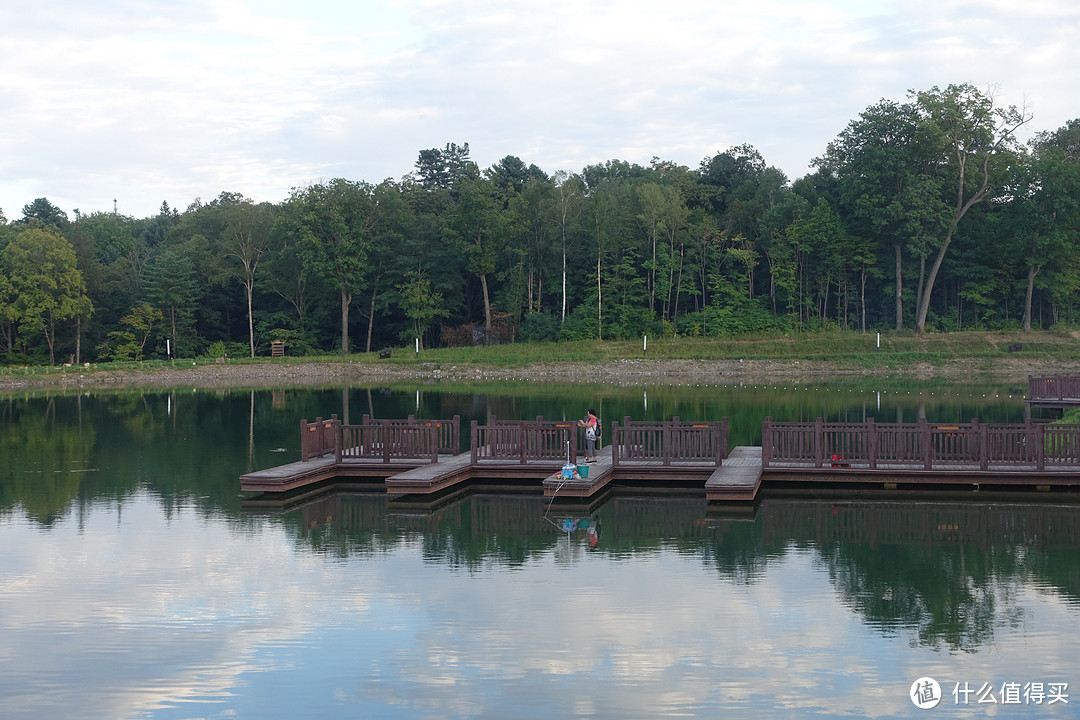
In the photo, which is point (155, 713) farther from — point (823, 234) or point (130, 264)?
point (130, 264)

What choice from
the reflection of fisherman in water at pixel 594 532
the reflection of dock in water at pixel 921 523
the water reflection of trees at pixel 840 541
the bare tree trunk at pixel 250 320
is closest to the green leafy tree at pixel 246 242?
the bare tree trunk at pixel 250 320

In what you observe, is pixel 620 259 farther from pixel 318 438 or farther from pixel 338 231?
pixel 318 438

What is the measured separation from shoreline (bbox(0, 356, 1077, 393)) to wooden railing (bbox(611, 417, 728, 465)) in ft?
141

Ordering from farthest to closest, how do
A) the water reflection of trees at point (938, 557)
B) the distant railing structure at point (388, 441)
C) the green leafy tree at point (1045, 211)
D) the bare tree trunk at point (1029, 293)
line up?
the bare tree trunk at point (1029, 293)
the green leafy tree at point (1045, 211)
the distant railing structure at point (388, 441)
the water reflection of trees at point (938, 557)

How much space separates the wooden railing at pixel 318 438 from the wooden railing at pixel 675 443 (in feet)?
26.5

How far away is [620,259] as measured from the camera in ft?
292

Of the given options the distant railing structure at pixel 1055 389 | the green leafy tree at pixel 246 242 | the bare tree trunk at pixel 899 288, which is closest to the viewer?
the distant railing structure at pixel 1055 389

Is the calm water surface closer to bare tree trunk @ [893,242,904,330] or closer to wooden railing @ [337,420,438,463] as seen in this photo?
wooden railing @ [337,420,438,463]

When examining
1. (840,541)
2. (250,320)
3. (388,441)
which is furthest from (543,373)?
(840,541)

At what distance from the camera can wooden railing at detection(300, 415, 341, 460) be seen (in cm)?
2708

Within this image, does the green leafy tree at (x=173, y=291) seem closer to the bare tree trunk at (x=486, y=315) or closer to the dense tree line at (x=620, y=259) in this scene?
the dense tree line at (x=620, y=259)

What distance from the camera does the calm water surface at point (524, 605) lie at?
1098 cm

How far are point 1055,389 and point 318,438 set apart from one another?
33358 mm

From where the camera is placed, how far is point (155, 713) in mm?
10609
